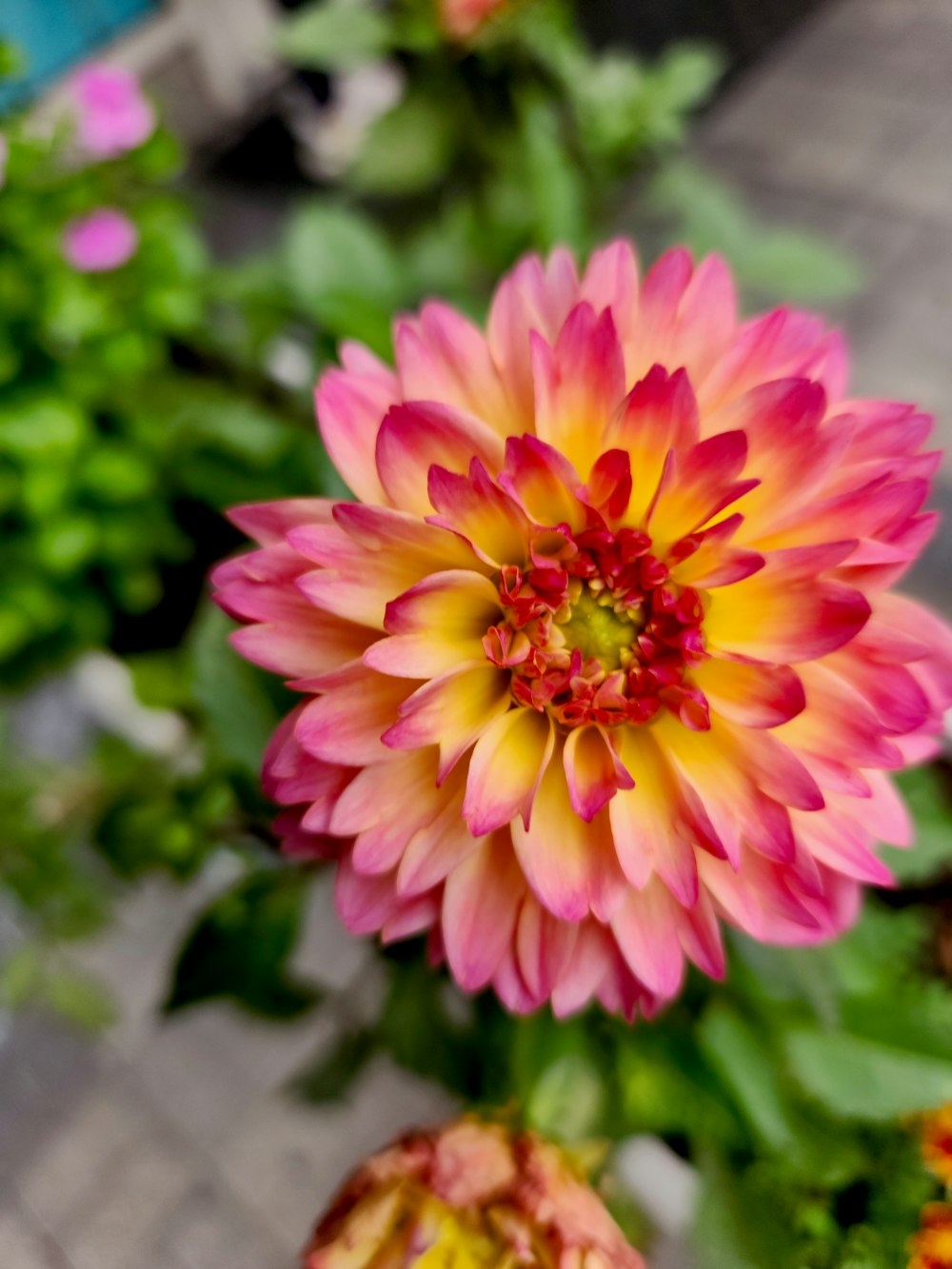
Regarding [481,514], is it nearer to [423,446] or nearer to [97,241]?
[423,446]

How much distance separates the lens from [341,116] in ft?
4.64

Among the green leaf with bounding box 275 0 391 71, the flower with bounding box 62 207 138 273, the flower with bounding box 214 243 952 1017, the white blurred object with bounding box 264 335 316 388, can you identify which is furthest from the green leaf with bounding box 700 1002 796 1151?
the green leaf with bounding box 275 0 391 71

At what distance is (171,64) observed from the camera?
145 cm

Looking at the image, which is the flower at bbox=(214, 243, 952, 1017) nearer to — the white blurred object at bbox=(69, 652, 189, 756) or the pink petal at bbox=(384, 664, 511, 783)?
the pink petal at bbox=(384, 664, 511, 783)

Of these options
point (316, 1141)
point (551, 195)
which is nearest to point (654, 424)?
point (551, 195)

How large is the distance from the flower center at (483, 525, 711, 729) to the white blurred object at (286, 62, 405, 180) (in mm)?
1226

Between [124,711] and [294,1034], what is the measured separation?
0.26m

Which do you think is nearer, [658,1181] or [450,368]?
[450,368]

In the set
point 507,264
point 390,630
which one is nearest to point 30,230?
point 507,264

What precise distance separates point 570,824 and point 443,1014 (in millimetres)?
A: 236

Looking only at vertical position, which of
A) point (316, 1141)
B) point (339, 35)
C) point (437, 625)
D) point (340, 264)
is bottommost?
point (316, 1141)

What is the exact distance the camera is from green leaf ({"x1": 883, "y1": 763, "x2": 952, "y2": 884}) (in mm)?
439

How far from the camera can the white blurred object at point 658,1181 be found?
17.5 inches

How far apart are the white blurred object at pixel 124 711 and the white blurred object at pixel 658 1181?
0.39 metres
